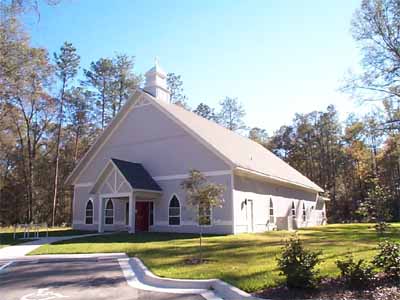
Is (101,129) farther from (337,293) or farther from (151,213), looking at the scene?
(337,293)

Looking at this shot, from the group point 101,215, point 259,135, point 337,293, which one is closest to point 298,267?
point 337,293

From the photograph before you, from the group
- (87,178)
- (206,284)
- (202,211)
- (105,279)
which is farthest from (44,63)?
(206,284)

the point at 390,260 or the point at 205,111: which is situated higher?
the point at 205,111

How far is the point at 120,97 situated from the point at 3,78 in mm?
22285

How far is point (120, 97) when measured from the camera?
44.1m

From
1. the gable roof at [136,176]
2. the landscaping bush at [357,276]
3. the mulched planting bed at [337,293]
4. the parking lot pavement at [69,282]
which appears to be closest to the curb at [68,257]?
the parking lot pavement at [69,282]

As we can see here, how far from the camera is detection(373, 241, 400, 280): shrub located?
22.6 feet

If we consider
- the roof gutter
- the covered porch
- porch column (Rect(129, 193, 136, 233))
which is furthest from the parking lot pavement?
the roof gutter

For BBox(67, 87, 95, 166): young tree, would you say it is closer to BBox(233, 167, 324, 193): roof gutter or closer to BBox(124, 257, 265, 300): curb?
BBox(233, 167, 324, 193): roof gutter

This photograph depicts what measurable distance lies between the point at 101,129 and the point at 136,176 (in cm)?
2529

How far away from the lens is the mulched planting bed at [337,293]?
20.3ft

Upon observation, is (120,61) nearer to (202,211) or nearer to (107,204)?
(107,204)

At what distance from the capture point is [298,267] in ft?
22.1

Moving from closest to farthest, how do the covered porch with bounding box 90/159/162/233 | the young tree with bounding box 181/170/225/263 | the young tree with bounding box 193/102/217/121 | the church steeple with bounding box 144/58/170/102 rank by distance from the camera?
the young tree with bounding box 181/170/225/263, the covered porch with bounding box 90/159/162/233, the church steeple with bounding box 144/58/170/102, the young tree with bounding box 193/102/217/121
